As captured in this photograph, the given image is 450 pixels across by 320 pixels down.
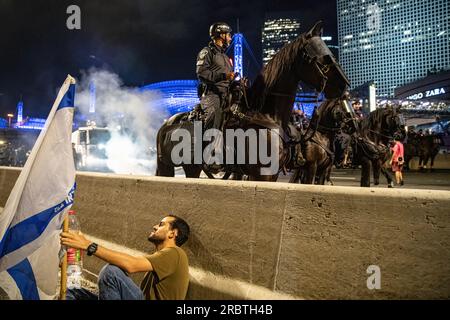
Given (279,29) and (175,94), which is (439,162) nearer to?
(175,94)

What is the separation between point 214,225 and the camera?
10.1ft

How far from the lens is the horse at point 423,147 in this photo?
1994 centimetres

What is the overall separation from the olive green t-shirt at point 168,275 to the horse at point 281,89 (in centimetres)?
→ 192

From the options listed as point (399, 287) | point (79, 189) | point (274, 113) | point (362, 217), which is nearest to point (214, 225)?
point (362, 217)

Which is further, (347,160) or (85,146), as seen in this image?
(85,146)

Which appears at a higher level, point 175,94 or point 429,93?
point 175,94

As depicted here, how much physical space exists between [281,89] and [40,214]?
3.49m

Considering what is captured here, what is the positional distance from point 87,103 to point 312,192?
105808 mm

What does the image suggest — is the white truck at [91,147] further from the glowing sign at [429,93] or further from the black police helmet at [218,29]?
the glowing sign at [429,93]

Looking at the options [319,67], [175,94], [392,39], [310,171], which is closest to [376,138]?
[310,171]

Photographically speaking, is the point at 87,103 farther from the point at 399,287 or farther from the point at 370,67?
the point at 399,287

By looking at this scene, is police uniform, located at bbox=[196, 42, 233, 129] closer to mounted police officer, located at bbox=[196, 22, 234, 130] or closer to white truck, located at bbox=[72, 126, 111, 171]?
mounted police officer, located at bbox=[196, 22, 234, 130]

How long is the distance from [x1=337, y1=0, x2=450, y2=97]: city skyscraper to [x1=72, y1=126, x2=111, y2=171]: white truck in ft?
325

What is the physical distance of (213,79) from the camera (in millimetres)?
5145
